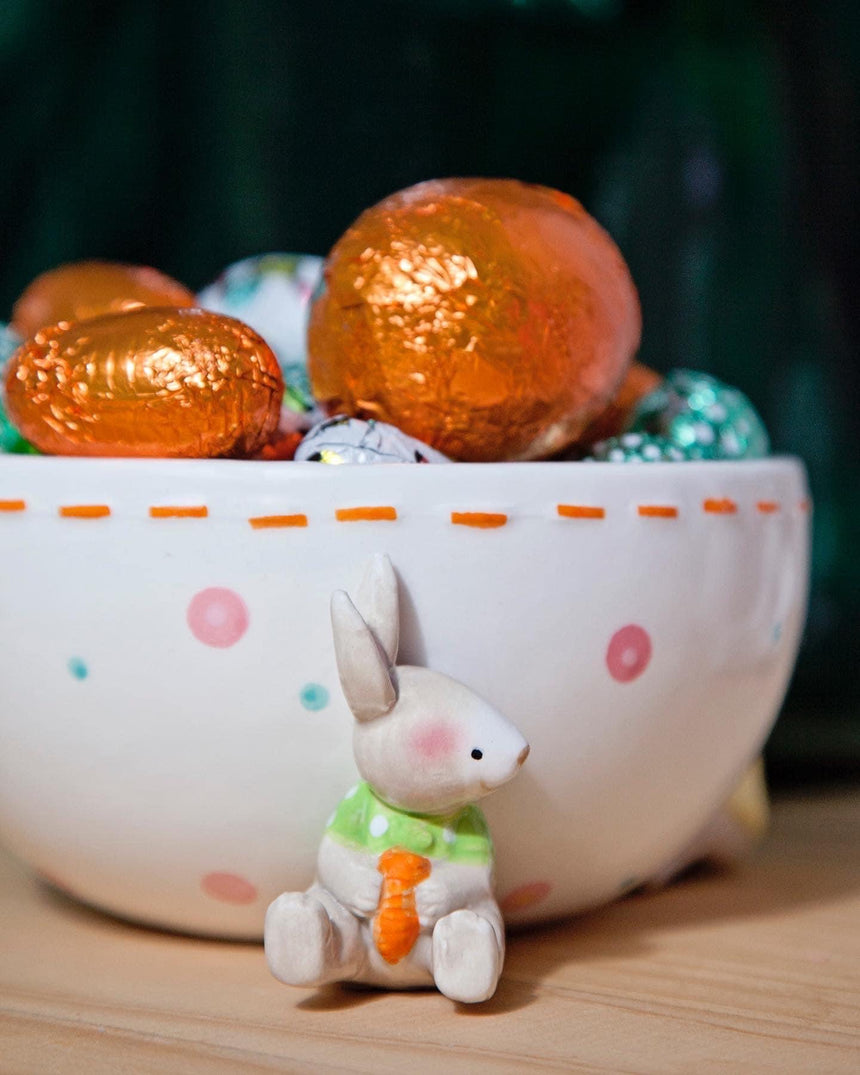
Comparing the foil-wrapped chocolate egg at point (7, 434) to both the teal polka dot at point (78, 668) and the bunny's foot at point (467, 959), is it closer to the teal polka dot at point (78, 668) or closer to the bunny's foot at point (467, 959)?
the teal polka dot at point (78, 668)

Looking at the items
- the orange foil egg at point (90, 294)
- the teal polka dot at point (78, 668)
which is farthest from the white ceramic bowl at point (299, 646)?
the orange foil egg at point (90, 294)

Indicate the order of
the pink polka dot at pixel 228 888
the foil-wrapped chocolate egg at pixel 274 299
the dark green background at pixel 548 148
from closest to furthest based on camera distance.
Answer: the pink polka dot at pixel 228 888
the foil-wrapped chocolate egg at pixel 274 299
the dark green background at pixel 548 148

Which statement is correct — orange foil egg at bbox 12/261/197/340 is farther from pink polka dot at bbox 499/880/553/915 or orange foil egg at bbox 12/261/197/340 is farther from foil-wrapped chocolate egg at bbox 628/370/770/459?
pink polka dot at bbox 499/880/553/915

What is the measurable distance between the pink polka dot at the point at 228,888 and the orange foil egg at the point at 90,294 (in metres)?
0.42

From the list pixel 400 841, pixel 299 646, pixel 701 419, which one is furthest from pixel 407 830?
pixel 701 419

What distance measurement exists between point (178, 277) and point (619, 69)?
49 cm

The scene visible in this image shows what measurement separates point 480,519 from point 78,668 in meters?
0.23

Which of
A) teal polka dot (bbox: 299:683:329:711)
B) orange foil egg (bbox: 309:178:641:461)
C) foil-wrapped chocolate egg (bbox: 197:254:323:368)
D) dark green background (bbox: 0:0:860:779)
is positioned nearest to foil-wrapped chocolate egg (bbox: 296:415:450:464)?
orange foil egg (bbox: 309:178:641:461)

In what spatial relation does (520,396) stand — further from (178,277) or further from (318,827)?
(178,277)

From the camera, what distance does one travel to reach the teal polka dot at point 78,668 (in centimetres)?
72

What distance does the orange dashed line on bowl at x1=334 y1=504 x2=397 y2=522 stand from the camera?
2.24ft

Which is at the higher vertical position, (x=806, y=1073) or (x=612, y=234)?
(x=612, y=234)

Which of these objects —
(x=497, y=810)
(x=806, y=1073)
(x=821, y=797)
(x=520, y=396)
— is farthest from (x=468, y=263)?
(x=821, y=797)

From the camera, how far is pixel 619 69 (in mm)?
1339
